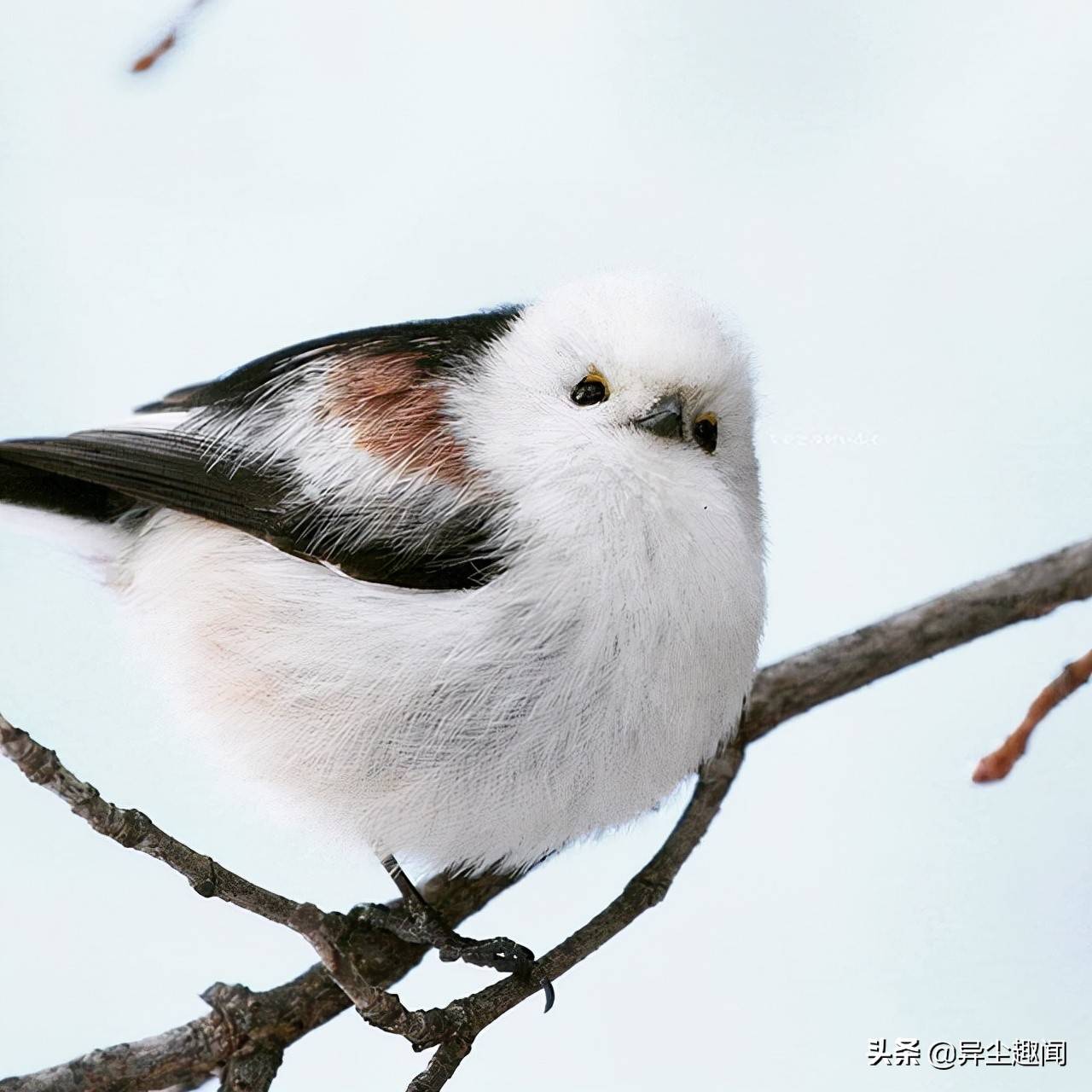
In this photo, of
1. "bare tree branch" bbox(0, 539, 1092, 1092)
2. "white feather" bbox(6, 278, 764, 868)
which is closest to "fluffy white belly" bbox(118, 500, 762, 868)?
"white feather" bbox(6, 278, 764, 868)

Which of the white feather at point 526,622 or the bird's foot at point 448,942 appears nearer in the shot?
the white feather at point 526,622

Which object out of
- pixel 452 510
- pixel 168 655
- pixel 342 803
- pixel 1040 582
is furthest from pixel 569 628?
pixel 1040 582

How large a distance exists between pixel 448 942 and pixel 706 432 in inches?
17.7

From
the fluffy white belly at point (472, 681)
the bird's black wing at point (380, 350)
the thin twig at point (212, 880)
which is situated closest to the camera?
the thin twig at point (212, 880)

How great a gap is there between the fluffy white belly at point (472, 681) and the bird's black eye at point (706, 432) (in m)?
0.06

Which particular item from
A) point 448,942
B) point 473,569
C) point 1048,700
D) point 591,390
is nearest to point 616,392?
point 591,390

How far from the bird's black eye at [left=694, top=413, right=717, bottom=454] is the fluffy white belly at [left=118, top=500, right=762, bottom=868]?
0.18ft

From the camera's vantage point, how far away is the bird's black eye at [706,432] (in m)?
0.89

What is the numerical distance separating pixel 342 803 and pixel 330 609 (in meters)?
0.14

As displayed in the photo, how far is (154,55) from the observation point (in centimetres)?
106

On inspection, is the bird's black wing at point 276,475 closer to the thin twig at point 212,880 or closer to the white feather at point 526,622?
the white feather at point 526,622

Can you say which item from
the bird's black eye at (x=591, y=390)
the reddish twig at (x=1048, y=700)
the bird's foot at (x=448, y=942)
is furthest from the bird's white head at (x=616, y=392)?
the bird's foot at (x=448, y=942)

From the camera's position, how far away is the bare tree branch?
2.86ft
